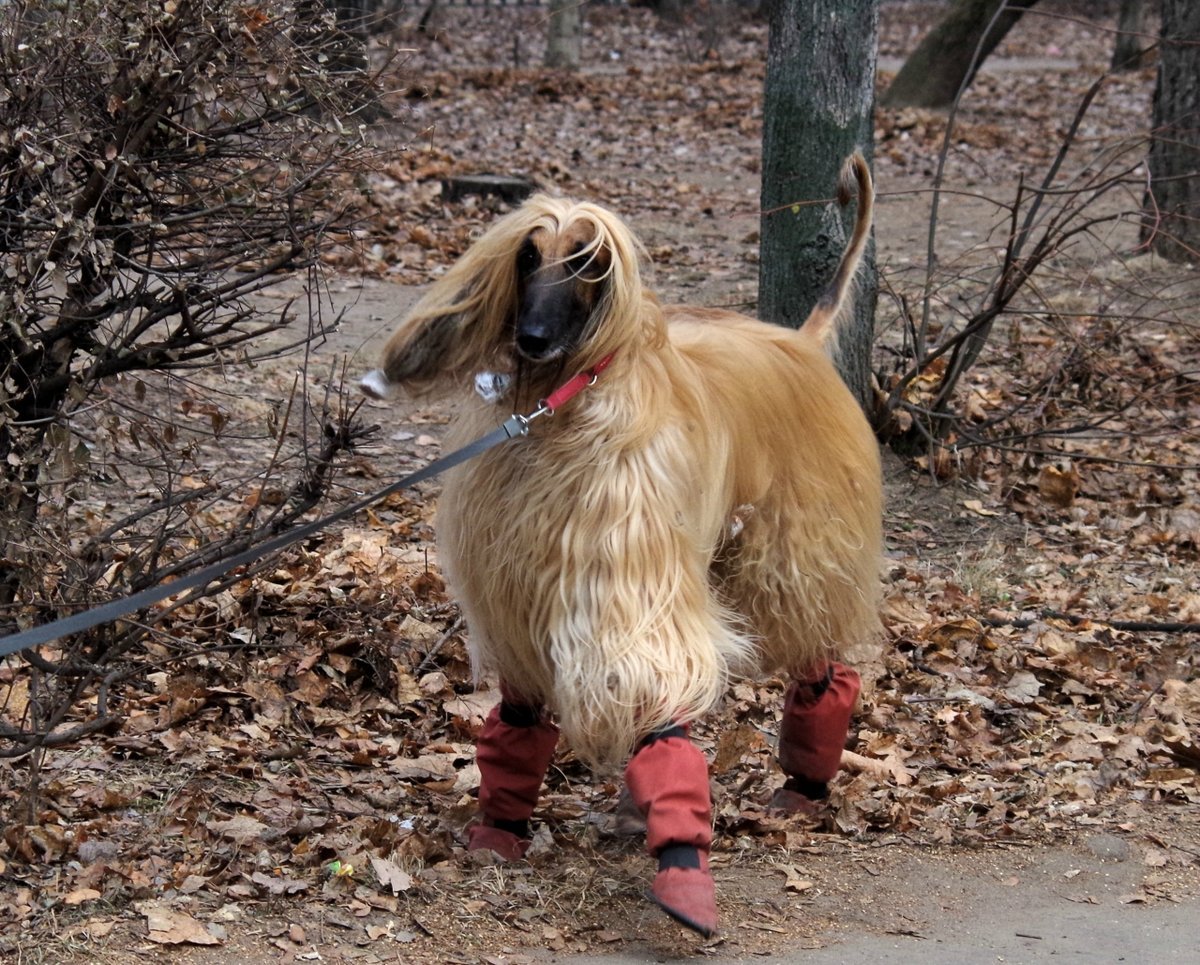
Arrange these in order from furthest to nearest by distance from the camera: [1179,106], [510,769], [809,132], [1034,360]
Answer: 1. [1179,106]
2. [1034,360]
3. [809,132]
4. [510,769]

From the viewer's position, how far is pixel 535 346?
3311 millimetres

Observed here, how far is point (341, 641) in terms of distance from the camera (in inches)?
200

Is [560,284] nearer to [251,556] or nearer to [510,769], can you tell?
[251,556]

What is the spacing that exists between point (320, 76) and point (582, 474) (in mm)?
1179

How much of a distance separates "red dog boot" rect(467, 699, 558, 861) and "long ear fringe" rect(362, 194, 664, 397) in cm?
92

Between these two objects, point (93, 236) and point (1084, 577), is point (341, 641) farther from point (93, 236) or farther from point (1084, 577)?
point (1084, 577)

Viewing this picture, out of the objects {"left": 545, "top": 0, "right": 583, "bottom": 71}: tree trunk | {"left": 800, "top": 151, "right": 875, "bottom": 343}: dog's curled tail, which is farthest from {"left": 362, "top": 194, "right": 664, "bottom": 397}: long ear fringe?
{"left": 545, "top": 0, "right": 583, "bottom": 71}: tree trunk

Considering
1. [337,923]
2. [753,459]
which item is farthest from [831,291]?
[337,923]

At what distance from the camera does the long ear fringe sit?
3387 mm

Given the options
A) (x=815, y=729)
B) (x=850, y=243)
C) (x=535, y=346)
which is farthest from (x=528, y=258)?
(x=815, y=729)

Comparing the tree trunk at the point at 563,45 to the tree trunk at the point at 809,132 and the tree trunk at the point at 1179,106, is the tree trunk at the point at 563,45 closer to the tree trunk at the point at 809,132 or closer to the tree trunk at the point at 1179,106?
the tree trunk at the point at 1179,106

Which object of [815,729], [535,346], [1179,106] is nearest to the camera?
[535,346]

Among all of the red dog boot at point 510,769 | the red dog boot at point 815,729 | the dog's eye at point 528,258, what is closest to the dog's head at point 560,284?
the dog's eye at point 528,258

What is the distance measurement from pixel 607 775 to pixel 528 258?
77.7 inches
